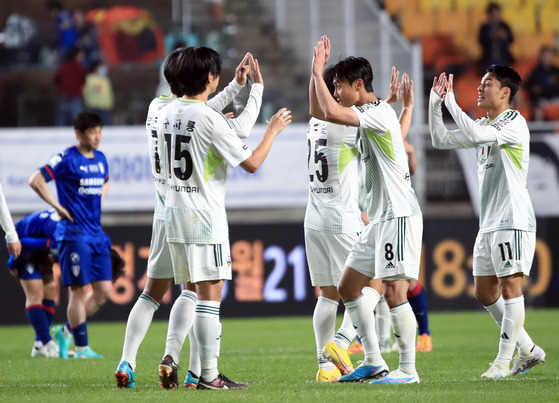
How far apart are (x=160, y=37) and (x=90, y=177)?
27.2ft

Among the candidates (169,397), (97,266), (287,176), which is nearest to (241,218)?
(287,176)

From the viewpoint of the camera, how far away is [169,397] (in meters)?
5.55

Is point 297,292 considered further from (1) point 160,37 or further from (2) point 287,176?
(1) point 160,37

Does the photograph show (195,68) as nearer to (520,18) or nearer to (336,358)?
(336,358)

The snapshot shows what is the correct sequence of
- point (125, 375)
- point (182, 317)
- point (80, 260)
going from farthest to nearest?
point (80, 260) < point (182, 317) < point (125, 375)

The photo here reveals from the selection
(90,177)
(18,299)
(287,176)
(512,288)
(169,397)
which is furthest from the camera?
(287,176)

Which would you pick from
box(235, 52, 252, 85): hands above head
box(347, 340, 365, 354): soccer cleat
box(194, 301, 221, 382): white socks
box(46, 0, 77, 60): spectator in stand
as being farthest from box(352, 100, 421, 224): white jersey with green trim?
box(46, 0, 77, 60): spectator in stand

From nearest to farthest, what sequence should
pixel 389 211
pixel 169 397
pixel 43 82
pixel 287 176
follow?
pixel 169 397 < pixel 389 211 < pixel 287 176 < pixel 43 82

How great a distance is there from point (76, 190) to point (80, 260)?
72 centimetres

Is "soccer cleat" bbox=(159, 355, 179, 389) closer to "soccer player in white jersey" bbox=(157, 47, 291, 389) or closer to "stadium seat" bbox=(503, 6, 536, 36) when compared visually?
"soccer player in white jersey" bbox=(157, 47, 291, 389)

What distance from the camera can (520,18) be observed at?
1823 cm

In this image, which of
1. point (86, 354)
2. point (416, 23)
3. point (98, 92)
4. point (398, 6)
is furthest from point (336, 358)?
point (398, 6)

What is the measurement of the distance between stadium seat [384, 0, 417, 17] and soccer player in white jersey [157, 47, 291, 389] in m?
12.1

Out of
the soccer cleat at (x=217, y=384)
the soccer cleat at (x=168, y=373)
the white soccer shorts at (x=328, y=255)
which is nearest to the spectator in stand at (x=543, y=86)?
the white soccer shorts at (x=328, y=255)
